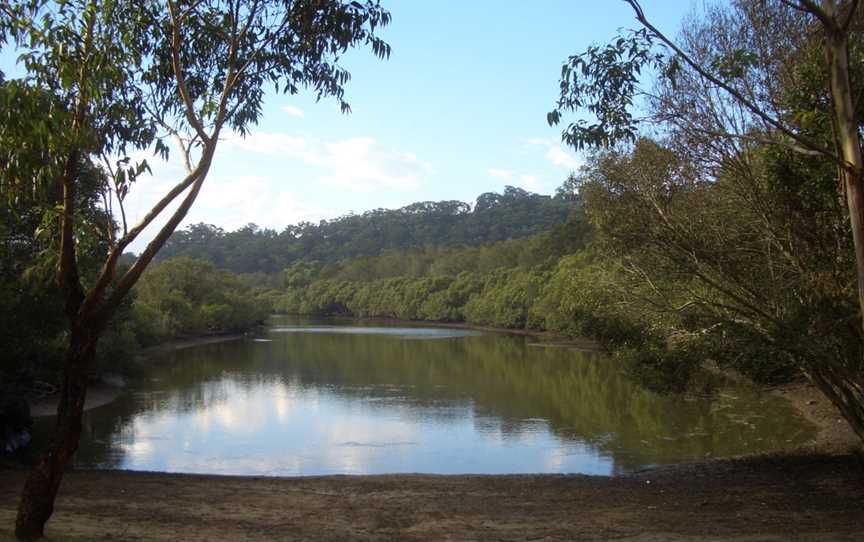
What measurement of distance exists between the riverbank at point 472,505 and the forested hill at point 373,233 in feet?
312

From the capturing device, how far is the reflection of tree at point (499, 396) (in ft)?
57.9

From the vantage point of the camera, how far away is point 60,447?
6.03m

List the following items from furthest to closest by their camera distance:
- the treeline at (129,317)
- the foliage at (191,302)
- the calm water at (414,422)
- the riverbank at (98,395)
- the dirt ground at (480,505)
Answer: the foliage at (191,302)
the riverbank at (98,395)
the calm water at (414,422)
the treeline at (129,317)
the dirt ground at (480,505)

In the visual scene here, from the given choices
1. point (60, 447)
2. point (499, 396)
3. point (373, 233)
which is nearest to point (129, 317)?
point (499, 396)

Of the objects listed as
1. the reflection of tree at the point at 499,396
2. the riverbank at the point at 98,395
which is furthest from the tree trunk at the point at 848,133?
the riverbank at the point at 98,395

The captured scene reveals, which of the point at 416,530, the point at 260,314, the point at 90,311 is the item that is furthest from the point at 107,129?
the point at 260,314

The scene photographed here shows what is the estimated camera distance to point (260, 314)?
62062 mm

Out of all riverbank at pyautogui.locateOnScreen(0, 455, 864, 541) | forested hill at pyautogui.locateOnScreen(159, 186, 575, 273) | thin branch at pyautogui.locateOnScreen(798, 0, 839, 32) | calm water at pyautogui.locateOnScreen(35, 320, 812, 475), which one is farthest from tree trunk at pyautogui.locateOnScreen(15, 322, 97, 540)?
forested hill at pyautogui.locateOnScreen(159, 186, 575, 273)

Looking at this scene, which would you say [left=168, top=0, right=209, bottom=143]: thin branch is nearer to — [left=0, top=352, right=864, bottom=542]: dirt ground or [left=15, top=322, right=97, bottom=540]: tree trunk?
[left=15, top=322, right=97, bottom=540]: tree trunk

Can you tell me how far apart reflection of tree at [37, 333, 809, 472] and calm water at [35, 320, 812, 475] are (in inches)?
2.1

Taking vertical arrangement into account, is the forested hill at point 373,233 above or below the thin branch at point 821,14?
above

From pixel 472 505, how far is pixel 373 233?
12644cm

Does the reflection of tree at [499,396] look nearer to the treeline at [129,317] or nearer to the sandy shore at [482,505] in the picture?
the treeline at [129,317]

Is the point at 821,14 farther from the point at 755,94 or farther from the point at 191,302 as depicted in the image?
the point at 191,302
